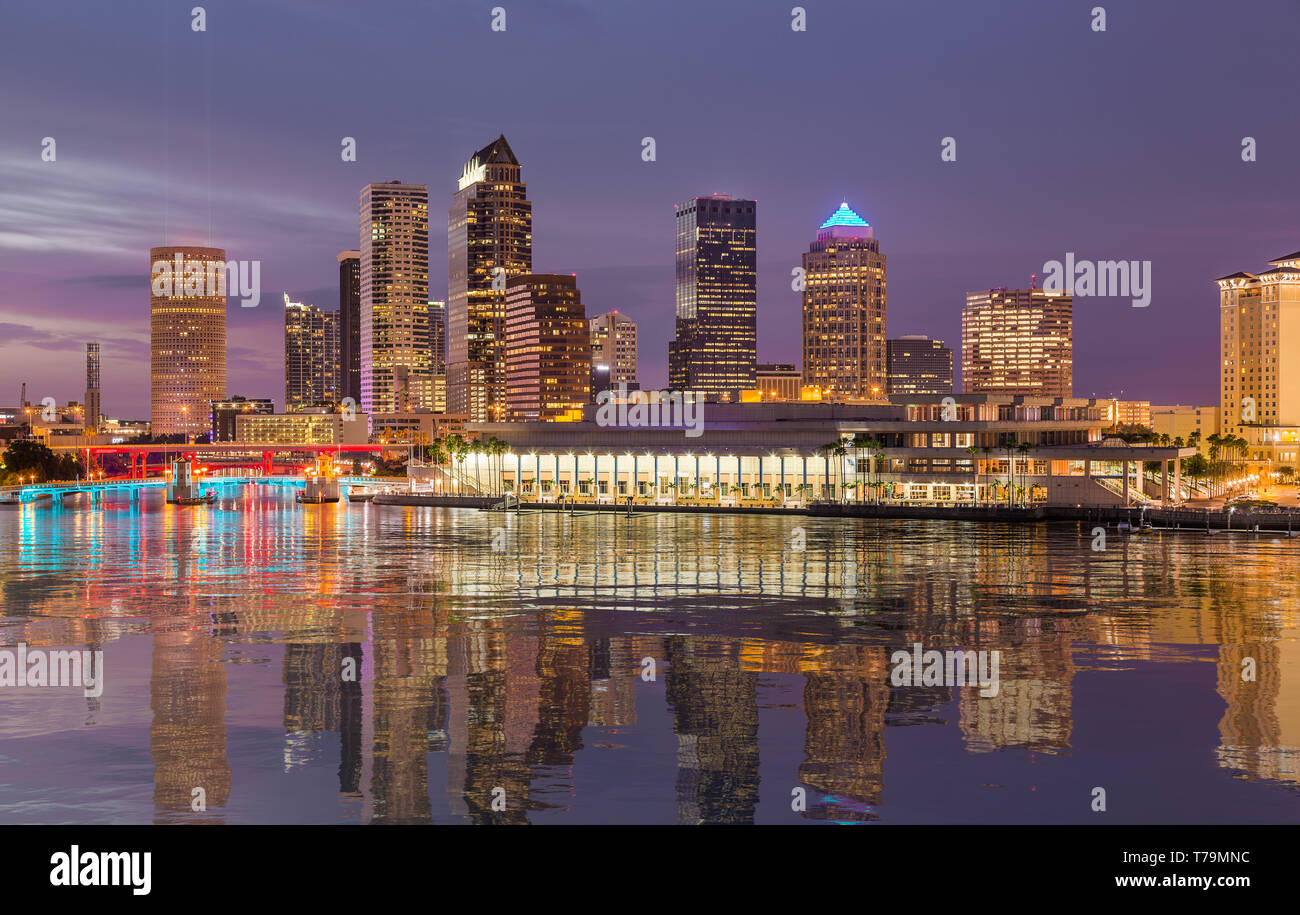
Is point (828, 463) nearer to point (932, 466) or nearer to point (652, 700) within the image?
point (932, 466)

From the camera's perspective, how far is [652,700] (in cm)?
3375

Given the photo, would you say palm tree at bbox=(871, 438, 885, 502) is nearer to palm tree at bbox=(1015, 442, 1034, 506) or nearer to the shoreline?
the shoreline

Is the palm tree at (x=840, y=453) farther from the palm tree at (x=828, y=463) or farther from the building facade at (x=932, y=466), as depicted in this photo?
the palm tree at (x=828, y=463)

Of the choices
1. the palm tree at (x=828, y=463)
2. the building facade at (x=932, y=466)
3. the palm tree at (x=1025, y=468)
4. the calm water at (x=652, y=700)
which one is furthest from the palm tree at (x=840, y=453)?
the calm water at (x=652, y=700)

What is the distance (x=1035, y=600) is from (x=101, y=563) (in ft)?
216

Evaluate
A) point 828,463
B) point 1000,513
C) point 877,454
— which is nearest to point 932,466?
point 877,454

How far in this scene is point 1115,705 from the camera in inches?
1309

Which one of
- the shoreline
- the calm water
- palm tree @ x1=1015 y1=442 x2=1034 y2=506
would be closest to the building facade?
palm tree @ x1=1015 y1=442 x2=1034 y2=506

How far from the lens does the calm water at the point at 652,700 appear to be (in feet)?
78.9

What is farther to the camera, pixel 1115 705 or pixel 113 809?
pixel 1115 705

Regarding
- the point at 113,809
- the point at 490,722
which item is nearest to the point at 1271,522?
the point at 490,722

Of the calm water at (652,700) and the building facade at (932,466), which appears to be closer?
the calm water at (652,700)

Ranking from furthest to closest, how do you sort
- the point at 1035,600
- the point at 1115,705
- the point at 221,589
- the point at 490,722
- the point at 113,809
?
the point at 221,589 → the point at 1035,600 → the point at 1115,705 → the point at 490,722 → the point at 113,809
